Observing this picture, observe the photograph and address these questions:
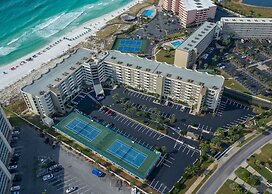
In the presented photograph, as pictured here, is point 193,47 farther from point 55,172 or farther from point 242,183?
point 55,172

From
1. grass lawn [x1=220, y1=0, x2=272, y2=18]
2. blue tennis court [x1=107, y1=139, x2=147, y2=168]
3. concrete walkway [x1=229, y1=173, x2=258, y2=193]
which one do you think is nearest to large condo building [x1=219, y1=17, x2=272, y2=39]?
grass lawn [x1=220, y1=0, x2=272, y2=18]

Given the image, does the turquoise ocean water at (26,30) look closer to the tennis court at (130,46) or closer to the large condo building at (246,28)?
the tennis court at (130,46)

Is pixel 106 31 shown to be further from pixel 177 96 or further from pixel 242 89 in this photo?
pixel 242 89

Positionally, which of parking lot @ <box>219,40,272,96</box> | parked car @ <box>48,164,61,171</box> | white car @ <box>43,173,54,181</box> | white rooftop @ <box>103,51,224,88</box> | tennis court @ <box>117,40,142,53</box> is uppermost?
white rooftop @ <box>103,51,224,88</box>

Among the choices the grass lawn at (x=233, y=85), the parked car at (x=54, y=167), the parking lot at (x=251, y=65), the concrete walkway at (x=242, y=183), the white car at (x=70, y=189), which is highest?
the parking lot at (x=251, y=65)

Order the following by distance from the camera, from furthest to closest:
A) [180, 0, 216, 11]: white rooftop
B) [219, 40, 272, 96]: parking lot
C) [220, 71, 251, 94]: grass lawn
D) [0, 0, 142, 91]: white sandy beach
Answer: [180, 0, 216, 11]: white rooftop
[0, 0, 142, 91]: white sandy beach
[219, 40, 272, 96]: parking lot
[220, 71, 251, 94]: grass lawn

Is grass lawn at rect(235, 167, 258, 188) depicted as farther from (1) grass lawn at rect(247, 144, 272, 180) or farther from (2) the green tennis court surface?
(2) the green tennis court surface

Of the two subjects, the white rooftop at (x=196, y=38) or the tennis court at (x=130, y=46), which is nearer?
the white rooftop at (x=196, y=38)

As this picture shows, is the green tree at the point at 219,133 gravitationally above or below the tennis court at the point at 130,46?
Result: below

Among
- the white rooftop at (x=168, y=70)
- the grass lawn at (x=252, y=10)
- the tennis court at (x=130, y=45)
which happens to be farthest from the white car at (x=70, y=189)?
the grass lawn at (x=252, y=10)
